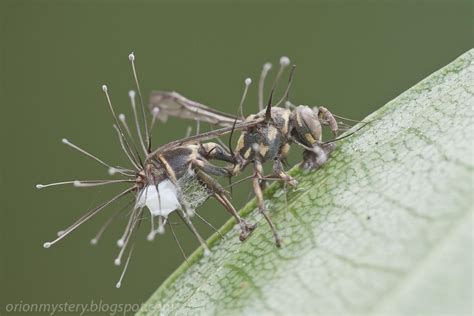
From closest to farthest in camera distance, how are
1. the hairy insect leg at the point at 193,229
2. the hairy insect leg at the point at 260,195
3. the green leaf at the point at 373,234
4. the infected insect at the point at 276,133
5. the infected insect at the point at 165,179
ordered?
the green leaf at the point at 373,234 → the hairy insect leg at the point at 260,195 → the hairy insect leg at the point at 193,229 → the infected insect at the point at 165,179 → the infected insect at the point at 276,133

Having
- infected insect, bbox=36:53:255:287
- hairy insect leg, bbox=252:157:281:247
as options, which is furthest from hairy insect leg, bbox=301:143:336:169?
infected insect, bbox=36:53:255:287

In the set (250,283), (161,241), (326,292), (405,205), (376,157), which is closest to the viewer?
(326,292)

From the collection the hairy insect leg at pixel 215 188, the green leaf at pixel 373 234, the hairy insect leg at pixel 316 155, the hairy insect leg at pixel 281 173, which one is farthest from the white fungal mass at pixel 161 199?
the hairy insect leg at pixel 316 155

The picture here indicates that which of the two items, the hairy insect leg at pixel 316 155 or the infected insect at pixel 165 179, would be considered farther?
the infected insect at pixel 165 179

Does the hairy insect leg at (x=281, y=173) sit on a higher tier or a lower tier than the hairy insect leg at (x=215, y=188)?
lower

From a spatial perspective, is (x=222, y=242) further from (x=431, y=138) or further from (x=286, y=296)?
(x=431, y=138)

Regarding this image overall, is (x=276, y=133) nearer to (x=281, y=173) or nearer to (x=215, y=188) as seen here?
(x=281, y=173)

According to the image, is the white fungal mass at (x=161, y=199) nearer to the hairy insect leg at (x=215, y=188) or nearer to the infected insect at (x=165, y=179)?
the infected insect at (x=165, y=179)

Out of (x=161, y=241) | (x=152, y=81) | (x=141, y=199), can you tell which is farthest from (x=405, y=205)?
(x=152, y=81)
